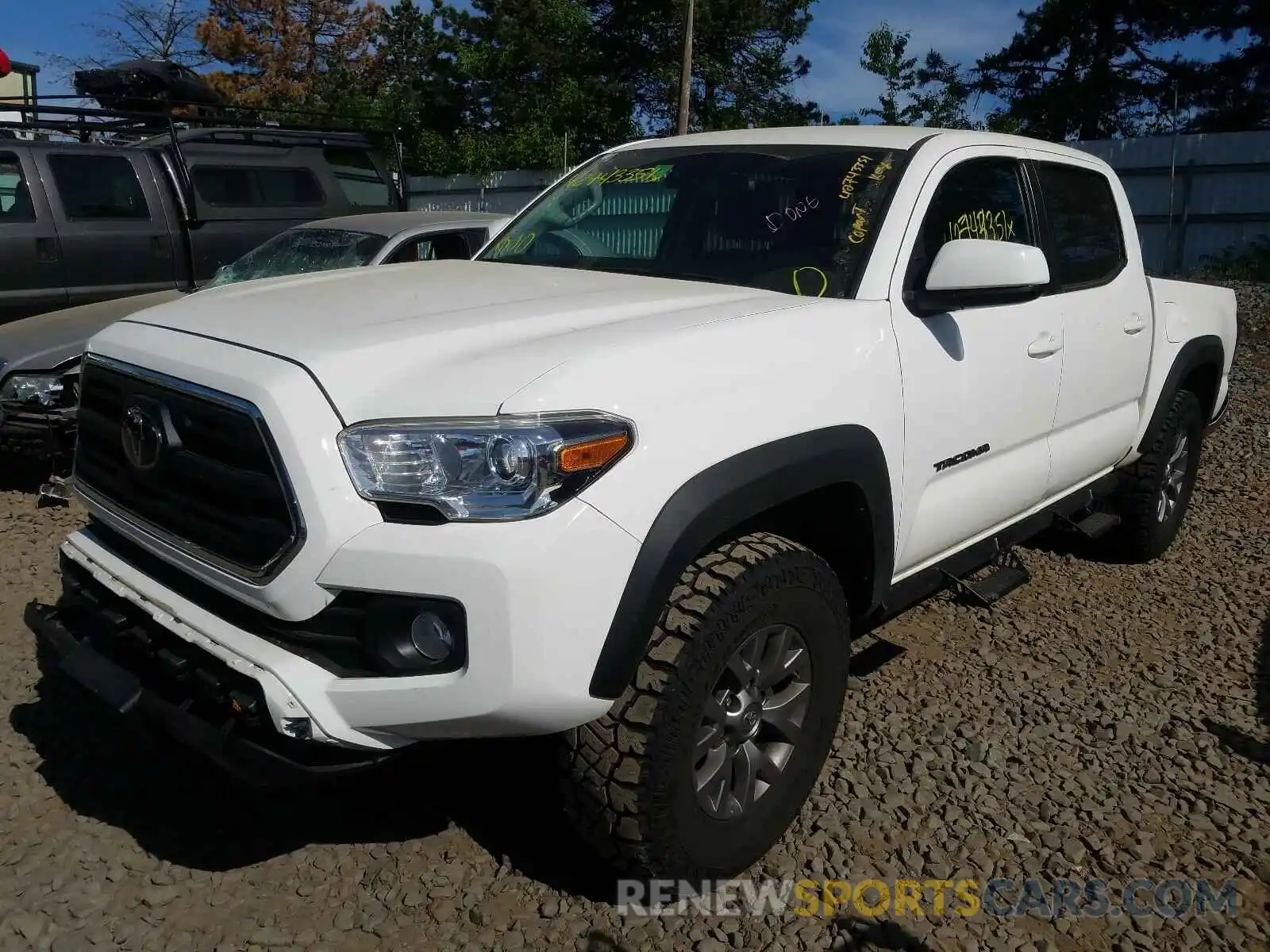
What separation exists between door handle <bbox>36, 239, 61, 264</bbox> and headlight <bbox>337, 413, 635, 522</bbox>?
23.0ft

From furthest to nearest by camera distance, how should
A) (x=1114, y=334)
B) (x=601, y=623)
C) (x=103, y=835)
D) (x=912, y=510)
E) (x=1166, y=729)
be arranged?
1. (x=1114, y=334)
2. (x=1166, y=729)
3. (x=912, y=510)
4. (x=103, y=835)
5. (x=601, y=623)

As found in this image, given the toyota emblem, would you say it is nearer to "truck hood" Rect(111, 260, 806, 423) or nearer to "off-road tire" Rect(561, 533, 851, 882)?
"truck hood" Rect(111, 260, 806, 423)

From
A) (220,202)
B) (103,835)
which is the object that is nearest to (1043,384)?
(103,835)

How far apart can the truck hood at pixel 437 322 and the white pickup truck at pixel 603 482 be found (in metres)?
0.01

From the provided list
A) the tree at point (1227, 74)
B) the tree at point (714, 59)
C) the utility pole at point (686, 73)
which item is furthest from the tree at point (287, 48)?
the tree at point (1227, 74)

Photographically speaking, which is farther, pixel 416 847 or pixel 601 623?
pixel 416 847

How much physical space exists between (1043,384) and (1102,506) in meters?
1.59

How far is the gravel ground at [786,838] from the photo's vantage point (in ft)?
8.13

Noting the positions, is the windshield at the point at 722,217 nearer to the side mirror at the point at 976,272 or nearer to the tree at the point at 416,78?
the side mirror at the point at 976,272

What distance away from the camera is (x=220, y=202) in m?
8.53

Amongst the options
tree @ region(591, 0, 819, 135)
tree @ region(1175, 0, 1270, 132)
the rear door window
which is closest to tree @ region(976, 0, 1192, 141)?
tree @ region(1175, 0, 1270, 132)

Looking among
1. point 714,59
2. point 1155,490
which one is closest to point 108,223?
point 1155,490

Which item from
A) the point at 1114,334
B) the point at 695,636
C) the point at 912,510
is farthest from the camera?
the point at 1114,334

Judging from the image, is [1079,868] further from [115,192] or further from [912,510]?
[115,192]
